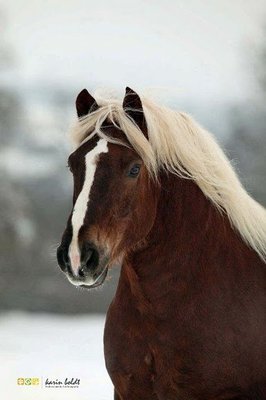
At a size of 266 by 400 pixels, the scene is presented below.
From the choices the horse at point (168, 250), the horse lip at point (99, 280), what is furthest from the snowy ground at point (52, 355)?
the horse lip at point (99, 280)

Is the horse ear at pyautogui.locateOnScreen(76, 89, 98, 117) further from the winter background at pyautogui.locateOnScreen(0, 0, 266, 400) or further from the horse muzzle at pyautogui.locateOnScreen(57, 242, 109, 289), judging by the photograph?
the winter background at pyautogui.locateOnScreen(0, 0, 266, 400)

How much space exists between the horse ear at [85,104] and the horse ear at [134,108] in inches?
3.7

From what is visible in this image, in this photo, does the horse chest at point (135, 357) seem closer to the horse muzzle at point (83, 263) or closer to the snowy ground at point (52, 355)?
the horse muzzle at point (83, 263)

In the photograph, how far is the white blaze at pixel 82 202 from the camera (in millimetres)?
1225

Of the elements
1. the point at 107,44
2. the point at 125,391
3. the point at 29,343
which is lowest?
the point at 29,343

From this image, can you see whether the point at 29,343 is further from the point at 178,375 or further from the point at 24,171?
the point at 178,375

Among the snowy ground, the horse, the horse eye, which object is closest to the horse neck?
the horse

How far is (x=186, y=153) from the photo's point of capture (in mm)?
1433

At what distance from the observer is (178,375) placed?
135 cm

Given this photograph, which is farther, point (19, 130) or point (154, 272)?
point (19, 130)

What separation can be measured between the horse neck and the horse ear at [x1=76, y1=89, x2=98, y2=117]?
0.23 m

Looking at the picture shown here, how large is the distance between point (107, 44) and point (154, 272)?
1812 millimetres

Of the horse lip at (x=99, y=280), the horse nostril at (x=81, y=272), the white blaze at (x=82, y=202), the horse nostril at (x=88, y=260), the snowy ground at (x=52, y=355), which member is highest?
the white blaze at (x=82, y=202)

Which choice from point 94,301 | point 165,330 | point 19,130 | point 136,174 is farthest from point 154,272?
point 19,130
